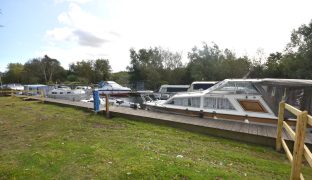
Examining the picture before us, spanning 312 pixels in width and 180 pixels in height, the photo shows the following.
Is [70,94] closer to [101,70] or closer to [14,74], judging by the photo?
[101,70]

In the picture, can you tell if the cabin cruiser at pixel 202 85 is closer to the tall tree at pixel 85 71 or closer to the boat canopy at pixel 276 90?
the boat canopy at pixel 276 90

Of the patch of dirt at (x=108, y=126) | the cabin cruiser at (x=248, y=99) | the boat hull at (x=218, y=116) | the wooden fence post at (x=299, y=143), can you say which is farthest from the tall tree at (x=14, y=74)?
the wooden fence post at (x=299, y=143)

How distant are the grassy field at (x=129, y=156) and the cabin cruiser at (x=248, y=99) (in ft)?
10.6

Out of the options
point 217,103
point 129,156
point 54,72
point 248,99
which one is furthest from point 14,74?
point 129,156

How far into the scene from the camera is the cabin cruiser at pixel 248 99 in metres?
8.05

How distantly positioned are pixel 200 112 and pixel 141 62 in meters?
33.8

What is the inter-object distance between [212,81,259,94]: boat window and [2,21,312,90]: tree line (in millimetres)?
8933

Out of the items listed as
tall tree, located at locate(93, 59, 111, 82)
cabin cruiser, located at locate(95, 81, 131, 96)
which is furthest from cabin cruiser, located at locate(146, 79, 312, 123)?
tall tree, located at locate(93, 59, 111, 82)

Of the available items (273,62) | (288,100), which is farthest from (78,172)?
(273,62)

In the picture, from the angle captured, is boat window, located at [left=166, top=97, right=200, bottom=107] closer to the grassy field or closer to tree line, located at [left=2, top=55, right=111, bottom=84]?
the grassy field

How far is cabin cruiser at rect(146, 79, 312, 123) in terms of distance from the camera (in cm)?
805

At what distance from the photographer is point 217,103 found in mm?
10242

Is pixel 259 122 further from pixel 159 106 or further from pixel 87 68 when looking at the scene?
pixel 87 68

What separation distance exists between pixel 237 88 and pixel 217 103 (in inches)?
47.5
